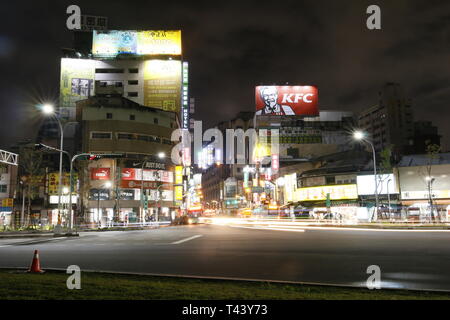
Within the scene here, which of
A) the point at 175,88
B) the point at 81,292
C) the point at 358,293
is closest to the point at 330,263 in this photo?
the point at 358,293

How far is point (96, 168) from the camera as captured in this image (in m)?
61.9

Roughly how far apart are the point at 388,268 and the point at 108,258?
28.9ft

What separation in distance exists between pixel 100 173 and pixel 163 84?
1404 inches

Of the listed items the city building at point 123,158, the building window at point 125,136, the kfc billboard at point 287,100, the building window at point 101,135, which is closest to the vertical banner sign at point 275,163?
the kfc billboard at point 287,100

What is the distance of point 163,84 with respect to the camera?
90812 millimetres

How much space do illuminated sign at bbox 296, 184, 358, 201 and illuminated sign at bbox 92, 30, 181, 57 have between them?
160 ft

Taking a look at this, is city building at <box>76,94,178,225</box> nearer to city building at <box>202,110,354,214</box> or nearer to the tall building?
city building at <box>202,110,354,214</box>

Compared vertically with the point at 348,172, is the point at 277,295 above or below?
below

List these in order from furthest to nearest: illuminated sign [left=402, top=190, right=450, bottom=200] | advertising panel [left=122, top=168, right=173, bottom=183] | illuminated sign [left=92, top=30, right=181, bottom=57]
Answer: illuminated sign [left=92, top=30, right=181, bottom=57] → advertising panel [left=122, top=168, right=173, bottom=183] → illuminated sign [left=402, top=190, right=450, bottom=200]

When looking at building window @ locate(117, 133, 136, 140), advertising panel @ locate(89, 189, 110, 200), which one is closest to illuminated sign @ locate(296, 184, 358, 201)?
building window @ locate(117, 133, 136, 140)

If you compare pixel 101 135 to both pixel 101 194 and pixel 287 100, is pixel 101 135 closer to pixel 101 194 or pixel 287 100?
pixel 101 194

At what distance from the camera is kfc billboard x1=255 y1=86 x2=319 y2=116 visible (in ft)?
239

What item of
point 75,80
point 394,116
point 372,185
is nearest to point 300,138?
point 372,185

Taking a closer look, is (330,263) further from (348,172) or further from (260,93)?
(260,93)
